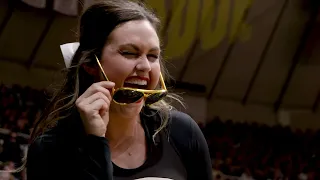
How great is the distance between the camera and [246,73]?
3426 mm

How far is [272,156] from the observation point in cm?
322

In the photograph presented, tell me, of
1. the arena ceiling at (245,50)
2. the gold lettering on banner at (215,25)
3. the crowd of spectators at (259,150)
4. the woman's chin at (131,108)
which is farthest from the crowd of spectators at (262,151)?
the woman's chin at (131,108)

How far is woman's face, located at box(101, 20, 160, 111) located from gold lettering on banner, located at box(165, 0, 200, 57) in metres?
2.14

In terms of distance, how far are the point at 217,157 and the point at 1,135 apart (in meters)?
1.36

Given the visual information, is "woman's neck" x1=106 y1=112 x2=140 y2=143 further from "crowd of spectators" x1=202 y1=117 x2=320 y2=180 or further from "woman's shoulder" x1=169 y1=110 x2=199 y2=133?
"crowd of spectators" x1=202 y1=117 x2=320 y2=180

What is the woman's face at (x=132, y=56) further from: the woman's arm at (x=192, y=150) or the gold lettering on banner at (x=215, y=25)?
the gold lettering on banner at (x=215, y=25)

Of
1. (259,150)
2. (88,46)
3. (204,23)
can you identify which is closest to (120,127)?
(88,46)

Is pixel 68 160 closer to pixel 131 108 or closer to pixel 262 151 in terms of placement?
pixel 131 108

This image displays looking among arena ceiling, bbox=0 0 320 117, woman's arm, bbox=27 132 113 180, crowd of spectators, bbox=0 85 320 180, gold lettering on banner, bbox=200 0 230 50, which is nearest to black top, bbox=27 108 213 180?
woman's arm, bbox=27 132 113 180

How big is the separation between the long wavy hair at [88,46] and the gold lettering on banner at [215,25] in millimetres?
2325

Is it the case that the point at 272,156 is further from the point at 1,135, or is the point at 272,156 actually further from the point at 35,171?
the point at 35,171

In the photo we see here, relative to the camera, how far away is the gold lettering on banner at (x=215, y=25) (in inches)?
123

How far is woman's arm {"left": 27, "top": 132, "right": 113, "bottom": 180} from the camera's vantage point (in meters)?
0.70

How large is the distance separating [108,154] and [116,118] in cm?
8
